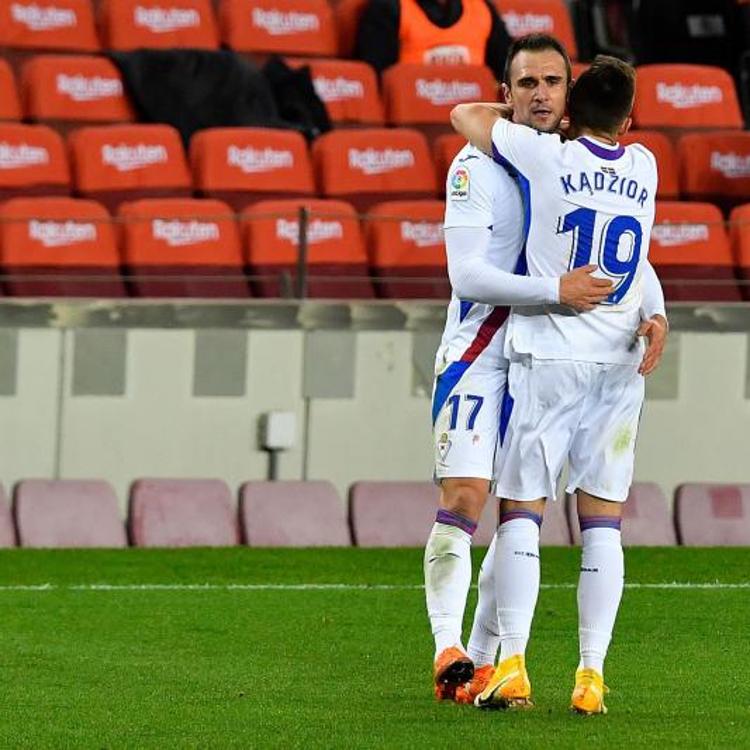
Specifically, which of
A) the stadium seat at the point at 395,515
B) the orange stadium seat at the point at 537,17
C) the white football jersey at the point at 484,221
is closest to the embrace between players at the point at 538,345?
the white football jersey at the point at 484,221

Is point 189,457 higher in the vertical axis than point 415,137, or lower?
lower

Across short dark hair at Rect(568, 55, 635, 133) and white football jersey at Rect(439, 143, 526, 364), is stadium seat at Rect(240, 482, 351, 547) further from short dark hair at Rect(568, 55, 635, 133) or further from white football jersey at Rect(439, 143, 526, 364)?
short dark hair at Rect(568, 55, 635, 133)

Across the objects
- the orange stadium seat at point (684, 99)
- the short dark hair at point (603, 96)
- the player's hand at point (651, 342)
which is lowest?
the orange stadium seat at point (684, 99)

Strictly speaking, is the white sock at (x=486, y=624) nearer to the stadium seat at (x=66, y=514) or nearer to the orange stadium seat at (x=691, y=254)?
the stadium seat at (x=66, y=514)

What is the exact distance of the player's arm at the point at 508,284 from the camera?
603 cm

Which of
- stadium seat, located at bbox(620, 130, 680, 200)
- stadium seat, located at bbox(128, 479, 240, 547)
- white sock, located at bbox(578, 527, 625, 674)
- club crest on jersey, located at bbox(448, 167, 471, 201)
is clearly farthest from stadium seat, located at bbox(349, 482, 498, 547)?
club crest on jersey, located at bbox(448, 167, 471, 201)

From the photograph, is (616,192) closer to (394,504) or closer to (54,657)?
(54,657)

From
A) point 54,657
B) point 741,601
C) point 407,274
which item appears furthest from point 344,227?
point 54,657

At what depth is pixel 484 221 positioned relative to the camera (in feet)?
20.2

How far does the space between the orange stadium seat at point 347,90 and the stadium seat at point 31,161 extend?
190cm

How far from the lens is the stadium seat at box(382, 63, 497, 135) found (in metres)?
13.4

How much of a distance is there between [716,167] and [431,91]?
5.74 ft

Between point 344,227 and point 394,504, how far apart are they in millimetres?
1620

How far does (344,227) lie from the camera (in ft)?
40.3
